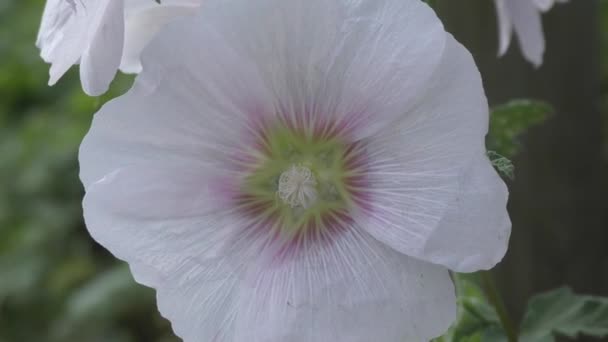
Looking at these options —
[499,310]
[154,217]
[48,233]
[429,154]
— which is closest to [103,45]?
[154,217]

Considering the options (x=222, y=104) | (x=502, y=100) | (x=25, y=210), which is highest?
(x=222, y=104)

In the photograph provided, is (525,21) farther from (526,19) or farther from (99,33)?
(99,33)

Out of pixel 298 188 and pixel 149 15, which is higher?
pixel 149 15

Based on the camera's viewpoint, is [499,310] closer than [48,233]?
Yes

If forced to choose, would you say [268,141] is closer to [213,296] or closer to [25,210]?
[213,296]

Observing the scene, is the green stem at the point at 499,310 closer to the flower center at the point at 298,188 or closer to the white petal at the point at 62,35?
the flower center at the point at 298,188

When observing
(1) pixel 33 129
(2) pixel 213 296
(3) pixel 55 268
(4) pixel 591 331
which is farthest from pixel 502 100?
(3) pixel 55 268

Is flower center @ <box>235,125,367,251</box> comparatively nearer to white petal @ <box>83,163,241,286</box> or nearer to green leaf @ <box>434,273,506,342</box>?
white petal @ <box>83,163,241,286</box>
